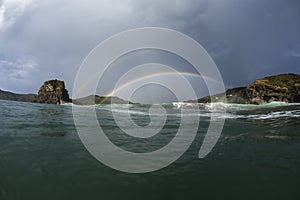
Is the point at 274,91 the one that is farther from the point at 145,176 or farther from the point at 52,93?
the point at 52,93

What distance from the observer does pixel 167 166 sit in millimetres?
4656

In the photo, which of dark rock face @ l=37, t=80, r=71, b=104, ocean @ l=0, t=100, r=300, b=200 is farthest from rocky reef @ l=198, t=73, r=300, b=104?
dark rock face @ l=37, t=80, r=71, b=104

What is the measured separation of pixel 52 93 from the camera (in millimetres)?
108625

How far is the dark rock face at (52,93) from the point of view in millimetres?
107312

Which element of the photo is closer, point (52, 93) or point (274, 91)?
point (274, 91)

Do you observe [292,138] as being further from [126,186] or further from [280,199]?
[126,186]

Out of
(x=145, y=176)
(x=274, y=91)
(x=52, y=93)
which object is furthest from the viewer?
(x=52, y=93)

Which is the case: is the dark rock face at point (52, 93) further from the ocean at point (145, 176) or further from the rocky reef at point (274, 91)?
the ocean at point (145, 176)

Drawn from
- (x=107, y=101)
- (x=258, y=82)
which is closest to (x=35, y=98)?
(x=107, y=101)

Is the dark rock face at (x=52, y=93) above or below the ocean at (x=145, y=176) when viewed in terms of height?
above

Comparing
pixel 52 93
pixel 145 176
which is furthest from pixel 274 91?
pixel 52 93

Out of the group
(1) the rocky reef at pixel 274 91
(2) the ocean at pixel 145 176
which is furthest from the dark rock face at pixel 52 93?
(2) the ocean at pixel 145 176

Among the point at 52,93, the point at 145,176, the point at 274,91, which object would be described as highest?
the point at 52,93

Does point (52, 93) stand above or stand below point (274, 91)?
above
